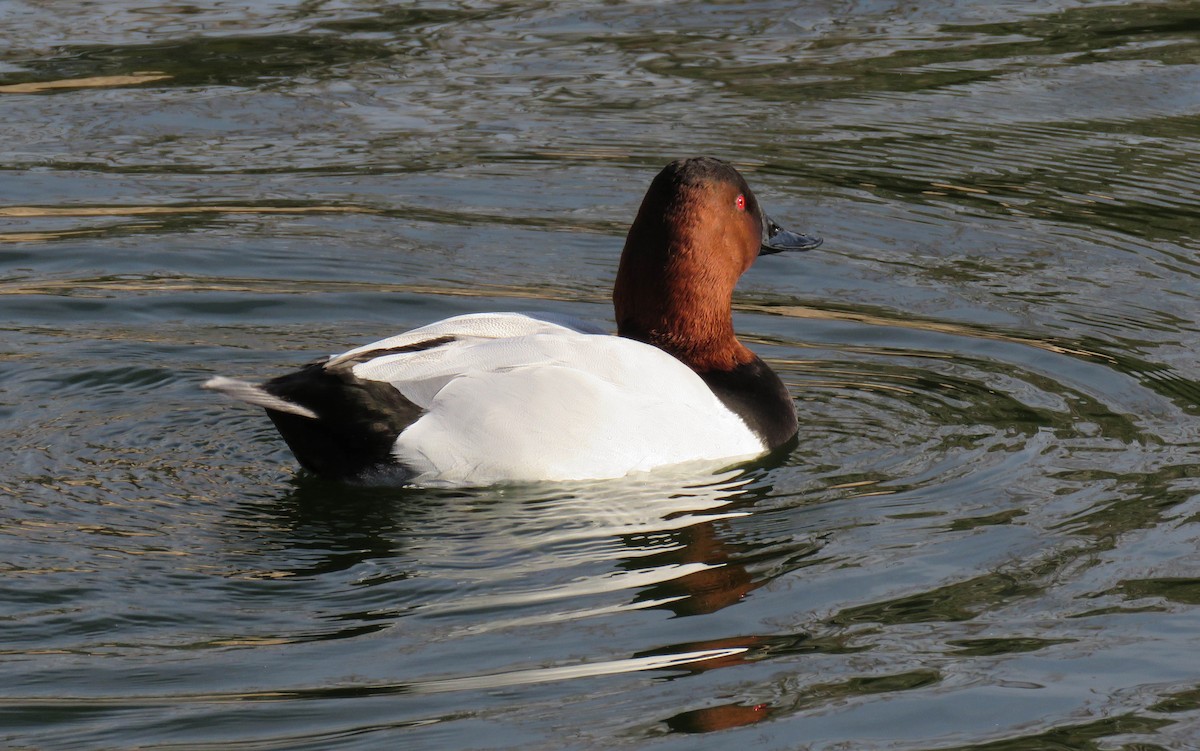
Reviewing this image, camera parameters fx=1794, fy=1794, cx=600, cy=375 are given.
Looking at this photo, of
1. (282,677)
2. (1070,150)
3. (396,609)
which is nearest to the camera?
(282,677)

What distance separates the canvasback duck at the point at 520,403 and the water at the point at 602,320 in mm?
121

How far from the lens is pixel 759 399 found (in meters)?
6.28

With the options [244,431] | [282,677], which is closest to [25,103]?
[244,431]

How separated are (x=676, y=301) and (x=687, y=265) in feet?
0.44

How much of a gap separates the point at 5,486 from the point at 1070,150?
5840 mm

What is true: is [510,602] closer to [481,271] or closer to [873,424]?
[873,424]

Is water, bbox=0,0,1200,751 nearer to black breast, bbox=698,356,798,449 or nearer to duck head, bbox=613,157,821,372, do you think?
black breast, bbox=698,356,798,449

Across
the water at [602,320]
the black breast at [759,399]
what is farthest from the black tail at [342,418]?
the black breast at [759,399]

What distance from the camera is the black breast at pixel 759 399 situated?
621 cm

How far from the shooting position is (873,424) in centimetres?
642

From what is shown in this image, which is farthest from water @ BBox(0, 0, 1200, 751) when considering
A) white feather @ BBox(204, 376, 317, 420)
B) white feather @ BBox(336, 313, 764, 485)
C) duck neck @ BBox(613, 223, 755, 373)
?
duck neck @ BBox(613, 223, 755, 373)

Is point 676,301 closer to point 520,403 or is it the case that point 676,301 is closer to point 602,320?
Answer: point 520,403

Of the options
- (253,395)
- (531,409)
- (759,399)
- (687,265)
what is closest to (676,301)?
(687,265)

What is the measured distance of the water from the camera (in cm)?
437
